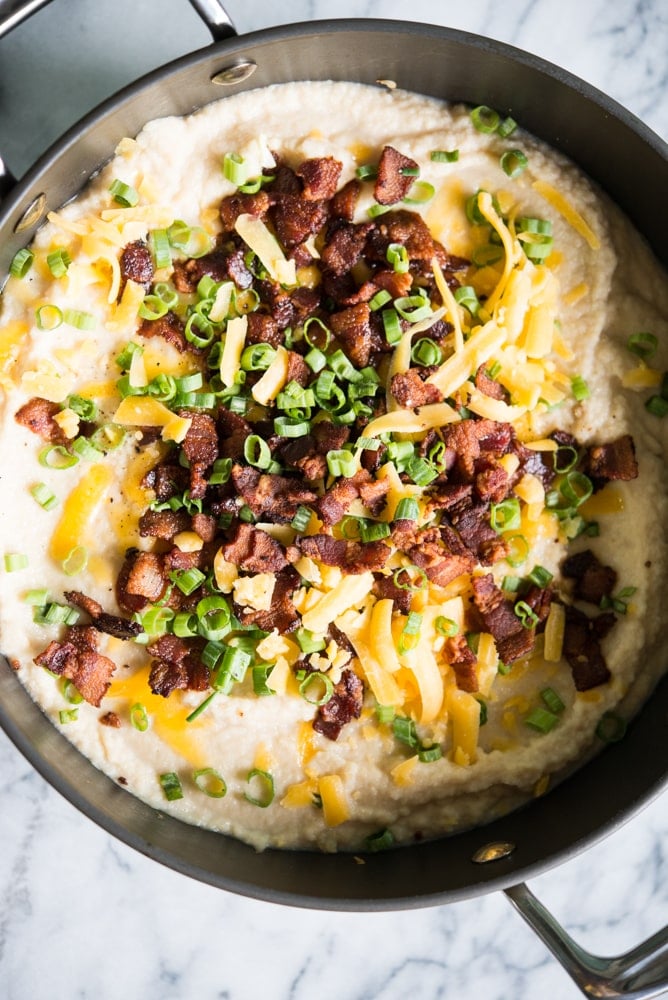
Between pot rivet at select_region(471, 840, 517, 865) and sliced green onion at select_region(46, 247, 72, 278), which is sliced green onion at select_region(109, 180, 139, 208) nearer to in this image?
sliced green onion at select_region(46, 247, 72, 278)

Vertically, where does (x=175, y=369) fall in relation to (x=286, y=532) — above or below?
above

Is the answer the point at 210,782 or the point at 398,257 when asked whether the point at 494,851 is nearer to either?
the point at 210,782

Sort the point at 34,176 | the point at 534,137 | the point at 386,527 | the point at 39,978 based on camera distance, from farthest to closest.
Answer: the point at 39,978, the point at 534,137, the point at 386,527, the point at 34,176

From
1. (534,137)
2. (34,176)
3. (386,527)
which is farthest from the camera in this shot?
(534,137)

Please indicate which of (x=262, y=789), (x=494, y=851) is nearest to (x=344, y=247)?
(x=262, y=789)

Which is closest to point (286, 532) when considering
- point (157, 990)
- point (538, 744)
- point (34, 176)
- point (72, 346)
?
point (72, 346)

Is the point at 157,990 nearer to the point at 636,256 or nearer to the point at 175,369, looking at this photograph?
the point at 175,369

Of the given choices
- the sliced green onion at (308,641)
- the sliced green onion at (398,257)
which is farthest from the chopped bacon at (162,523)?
the sliced green onion at (398,257)
